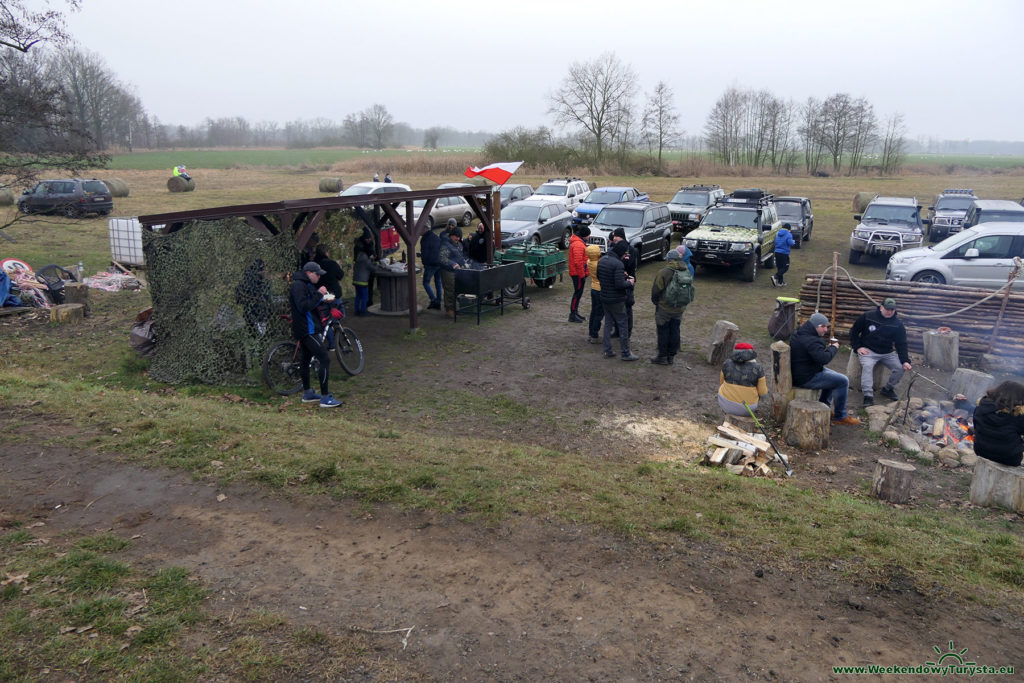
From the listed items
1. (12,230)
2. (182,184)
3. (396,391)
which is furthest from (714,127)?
(396,391)

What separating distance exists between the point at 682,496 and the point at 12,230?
2641 centimetres

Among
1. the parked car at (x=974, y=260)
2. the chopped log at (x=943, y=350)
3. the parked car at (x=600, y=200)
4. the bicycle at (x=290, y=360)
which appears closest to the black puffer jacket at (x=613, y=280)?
the bicycle at (x=290, y=360)

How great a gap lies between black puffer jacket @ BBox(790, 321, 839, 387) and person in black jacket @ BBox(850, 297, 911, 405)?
1.14m

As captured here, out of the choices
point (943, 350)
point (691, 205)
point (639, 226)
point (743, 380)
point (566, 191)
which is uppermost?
point (566, 191)

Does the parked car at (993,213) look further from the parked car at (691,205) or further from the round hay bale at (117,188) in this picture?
the round hay bale at (117,188)

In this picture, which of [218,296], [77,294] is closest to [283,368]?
[218,296]

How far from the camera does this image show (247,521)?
17.6ft

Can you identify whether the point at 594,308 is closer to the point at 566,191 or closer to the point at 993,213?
the point at 993,213

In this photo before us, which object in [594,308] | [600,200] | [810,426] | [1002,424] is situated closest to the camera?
[1002,424]

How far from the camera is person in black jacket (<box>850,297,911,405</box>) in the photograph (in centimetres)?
954

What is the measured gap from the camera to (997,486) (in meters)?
6.53

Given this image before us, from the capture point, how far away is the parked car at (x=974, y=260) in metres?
13.7

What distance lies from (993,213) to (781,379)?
12596 mm

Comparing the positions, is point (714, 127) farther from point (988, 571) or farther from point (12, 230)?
point (988, 571)
